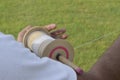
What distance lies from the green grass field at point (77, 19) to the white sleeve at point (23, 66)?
2649 mm

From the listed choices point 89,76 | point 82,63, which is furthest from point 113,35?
point 89,76

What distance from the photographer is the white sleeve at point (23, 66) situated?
884mm

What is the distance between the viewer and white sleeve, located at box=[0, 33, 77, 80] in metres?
0.88

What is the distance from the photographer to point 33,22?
4.89 meters

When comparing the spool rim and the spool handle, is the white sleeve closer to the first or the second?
the spool handle

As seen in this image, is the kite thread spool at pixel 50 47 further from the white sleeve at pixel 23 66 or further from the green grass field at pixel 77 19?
the green grass field at pixel 77 19

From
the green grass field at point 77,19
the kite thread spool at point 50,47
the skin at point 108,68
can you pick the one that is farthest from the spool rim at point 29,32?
the green grass field at point 77,19

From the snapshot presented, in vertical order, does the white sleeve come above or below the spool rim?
above

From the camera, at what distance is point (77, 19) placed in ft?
15.7

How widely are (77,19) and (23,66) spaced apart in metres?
3.91

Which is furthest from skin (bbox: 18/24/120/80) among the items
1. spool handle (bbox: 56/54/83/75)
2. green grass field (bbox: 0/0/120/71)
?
green grass field (bbox: 0/0/120/71)

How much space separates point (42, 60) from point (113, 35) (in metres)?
3.36

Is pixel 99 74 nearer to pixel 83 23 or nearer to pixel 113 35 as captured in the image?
pixel 113 35

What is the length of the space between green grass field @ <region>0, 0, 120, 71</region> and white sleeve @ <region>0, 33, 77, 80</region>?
2.65 metres
